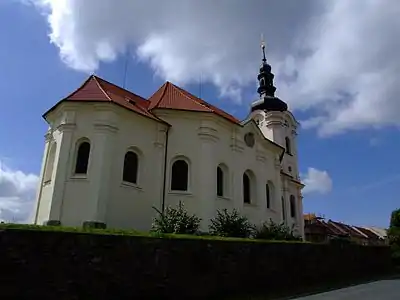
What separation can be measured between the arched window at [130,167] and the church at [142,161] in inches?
2.2

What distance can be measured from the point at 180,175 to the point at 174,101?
4.99m

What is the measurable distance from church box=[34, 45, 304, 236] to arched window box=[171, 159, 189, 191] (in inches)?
2.3

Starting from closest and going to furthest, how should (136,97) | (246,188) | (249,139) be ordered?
(136,97) → (246,188) → (249,139)

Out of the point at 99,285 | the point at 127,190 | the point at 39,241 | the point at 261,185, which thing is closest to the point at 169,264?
the point at 99,285

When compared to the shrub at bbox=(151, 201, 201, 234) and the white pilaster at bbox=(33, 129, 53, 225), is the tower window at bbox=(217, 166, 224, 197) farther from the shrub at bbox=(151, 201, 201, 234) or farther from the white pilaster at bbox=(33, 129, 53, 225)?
the white pilaster at bbox=(33, 129, 53, 225)

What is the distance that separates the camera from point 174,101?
891 inches

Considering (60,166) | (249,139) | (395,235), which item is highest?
(249,139)

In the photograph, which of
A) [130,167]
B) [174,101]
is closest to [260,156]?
[174,101]

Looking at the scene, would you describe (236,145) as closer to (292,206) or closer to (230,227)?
(230,227)

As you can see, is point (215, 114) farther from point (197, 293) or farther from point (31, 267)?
point (31, 267)

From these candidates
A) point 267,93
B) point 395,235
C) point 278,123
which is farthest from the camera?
point 267,93

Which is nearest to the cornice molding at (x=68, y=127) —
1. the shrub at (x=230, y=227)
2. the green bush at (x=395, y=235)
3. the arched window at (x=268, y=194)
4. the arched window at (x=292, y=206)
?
the shrub at (x=230, y=227)

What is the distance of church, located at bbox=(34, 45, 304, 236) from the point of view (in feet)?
57.9

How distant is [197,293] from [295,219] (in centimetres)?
2772
